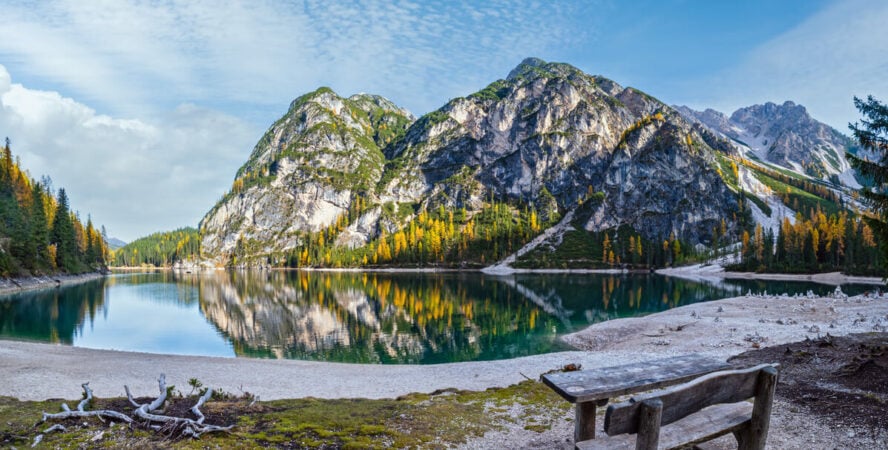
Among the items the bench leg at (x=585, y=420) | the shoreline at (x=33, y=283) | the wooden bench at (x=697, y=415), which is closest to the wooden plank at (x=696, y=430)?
the wooden bench at (x=697, y=415)

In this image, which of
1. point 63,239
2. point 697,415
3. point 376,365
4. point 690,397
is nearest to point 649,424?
point 690,397

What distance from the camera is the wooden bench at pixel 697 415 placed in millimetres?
5477

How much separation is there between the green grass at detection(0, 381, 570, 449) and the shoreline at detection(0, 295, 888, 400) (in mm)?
5347

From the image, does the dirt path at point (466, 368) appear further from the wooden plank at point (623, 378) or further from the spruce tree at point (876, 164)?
the spruce tree at point (876, 164)

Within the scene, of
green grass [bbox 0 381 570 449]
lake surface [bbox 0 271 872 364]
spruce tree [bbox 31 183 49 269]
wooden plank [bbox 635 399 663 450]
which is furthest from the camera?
spruce tree [bbox 31 183 49 269]

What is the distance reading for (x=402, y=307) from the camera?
227 feet

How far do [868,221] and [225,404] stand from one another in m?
25.8

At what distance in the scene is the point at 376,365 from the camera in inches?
1252

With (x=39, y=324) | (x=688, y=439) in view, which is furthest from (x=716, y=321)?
(x=39, y=324)

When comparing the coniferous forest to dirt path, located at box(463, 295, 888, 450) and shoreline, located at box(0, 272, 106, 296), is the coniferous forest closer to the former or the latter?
shoreline, located at box(0, 272, 106, 296)

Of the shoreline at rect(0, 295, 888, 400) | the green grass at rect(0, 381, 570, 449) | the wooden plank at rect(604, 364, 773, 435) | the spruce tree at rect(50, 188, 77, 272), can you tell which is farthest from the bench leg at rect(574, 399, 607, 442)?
the spruce tree at rect(50, 188, 77, 272)

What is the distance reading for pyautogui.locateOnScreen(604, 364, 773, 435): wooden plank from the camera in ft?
17.9

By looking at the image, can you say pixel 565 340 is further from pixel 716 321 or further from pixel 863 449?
pixel 863 449

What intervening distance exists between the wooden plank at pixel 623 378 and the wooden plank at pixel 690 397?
3.41 ft
